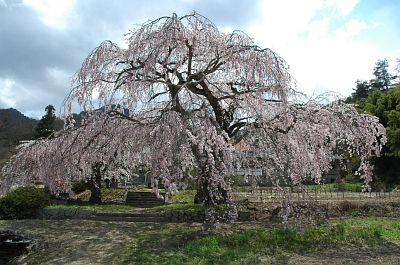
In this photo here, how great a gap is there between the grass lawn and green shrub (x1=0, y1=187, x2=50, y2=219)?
12.4 ft

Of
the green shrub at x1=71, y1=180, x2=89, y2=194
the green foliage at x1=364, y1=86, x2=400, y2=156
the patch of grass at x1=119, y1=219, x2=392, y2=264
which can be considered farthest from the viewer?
the green foliage at x1=364, y1=86, x2=400, y2=156

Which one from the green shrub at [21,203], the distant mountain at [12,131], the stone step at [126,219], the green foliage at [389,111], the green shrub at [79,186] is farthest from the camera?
the distant mountain at [12,131]

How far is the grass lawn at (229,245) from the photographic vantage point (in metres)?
7.04

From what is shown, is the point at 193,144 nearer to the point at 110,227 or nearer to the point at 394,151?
the point at 110,227

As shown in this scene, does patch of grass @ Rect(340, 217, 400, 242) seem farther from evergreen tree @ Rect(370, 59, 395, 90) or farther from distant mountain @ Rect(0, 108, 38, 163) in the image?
evergreen tree @ Rect(370, 59, 395, 90)

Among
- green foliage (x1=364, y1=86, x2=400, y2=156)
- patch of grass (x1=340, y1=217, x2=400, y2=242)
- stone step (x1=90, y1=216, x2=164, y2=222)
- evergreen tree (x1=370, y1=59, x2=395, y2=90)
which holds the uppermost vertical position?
evergreen tree (x1=370, y1=59, x2=395, y2=90)

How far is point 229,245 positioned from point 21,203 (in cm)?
955

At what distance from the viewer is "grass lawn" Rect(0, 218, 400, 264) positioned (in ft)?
23.1

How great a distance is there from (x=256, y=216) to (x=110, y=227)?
174 inches

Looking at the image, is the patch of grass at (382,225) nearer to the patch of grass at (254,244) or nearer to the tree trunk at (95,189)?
the patch of grass at (254,244)

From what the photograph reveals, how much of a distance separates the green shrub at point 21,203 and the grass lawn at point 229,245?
12.4 feet

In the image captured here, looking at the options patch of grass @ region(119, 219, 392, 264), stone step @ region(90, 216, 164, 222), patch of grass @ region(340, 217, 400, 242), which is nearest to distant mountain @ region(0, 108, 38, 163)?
stone step @ region(90, 216, 164, 222)

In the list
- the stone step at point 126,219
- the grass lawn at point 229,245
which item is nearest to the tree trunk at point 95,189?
the stone step at point 126,219

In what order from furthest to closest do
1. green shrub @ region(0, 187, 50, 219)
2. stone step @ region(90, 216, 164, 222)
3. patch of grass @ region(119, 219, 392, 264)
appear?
green shrub @ region(0, 187, 50, 219), stone step @ region(90, 216, 164, 222), patch of grass @ region(119, 219, 392, 264)
